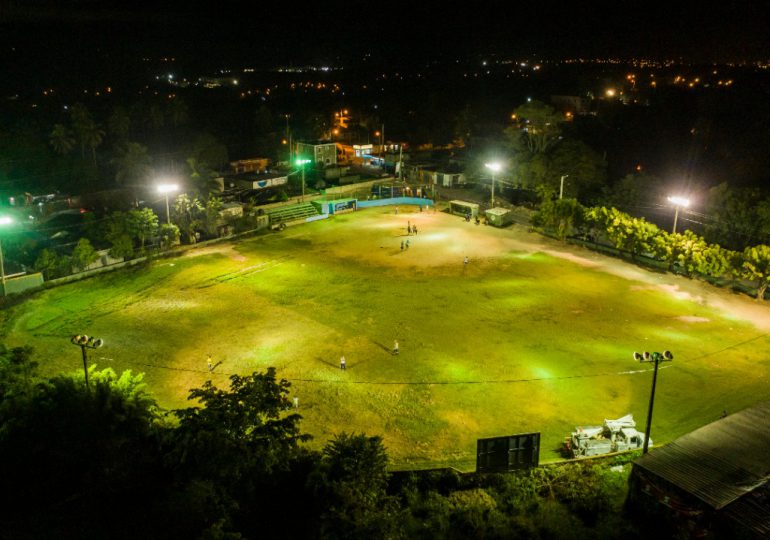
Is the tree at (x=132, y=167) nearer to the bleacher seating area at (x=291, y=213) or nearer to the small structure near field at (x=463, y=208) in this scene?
the bleacher seating area at (x=291, y=213)

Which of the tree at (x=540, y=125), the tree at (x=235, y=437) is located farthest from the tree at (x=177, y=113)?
the tree at (x=235, y=437)

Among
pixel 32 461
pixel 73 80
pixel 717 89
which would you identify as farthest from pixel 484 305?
pixel 73 80

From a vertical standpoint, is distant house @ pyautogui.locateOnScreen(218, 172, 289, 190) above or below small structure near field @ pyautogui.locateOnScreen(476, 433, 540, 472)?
above

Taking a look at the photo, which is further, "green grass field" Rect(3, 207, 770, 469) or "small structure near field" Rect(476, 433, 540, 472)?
"green grass field" Rect(3, 207, 770, 469)

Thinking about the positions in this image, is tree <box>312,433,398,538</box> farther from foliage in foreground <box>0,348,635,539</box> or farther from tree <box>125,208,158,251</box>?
tree <box>125,208,158,251</box>

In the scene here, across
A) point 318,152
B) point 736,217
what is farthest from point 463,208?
point 318,152

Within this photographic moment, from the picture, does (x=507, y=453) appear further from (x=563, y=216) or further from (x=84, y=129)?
(x=84, y=129)

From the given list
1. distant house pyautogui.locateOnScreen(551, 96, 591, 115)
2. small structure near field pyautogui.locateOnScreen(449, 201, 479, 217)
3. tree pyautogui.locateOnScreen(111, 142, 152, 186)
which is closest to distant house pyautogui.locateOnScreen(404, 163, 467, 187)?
small structure near field pyautogui.locateOnScreen(449, 201, 479, 217)
